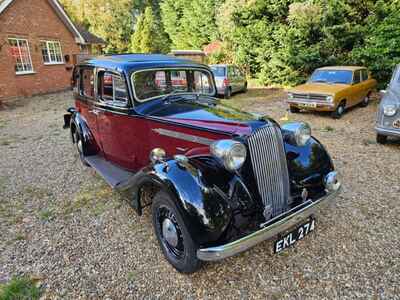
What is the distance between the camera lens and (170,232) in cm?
253

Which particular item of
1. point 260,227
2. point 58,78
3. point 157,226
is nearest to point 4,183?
point 157,226

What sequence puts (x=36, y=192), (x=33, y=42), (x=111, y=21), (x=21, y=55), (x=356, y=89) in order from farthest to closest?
(x=111, y=21) < (x=33, y=42) < (x=21, y=55) < (x=356, y=89) < (x=36, y=192)

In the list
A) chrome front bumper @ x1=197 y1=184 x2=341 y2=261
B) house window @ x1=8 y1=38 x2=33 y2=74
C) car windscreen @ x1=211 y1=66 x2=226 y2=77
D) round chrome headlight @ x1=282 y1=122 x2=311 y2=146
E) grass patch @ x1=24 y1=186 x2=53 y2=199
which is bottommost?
grass patch @ x1=24 y1=186 x2=53 y2=199

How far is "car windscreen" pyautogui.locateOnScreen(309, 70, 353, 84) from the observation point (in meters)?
8.77

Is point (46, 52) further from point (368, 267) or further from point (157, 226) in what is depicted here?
point (368, 267)

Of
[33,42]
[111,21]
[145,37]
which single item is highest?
→ [111,21]

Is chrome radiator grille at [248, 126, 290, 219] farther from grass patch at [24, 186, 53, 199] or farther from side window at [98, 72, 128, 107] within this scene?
grass patch at [24, 186, 53, 199]

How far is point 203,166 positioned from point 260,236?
80 cm

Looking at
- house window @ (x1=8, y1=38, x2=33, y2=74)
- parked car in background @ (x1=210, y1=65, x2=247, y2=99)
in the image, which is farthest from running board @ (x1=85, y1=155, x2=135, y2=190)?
house window @ (x1=8, y1=38, x2=33, y2=74)

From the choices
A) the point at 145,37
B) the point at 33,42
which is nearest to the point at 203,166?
the point at 33,42

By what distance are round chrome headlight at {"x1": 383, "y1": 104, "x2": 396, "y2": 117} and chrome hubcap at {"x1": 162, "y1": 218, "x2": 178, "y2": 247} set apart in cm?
510

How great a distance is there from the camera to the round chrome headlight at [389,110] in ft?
17.2

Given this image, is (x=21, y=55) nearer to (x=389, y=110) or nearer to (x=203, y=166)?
(x=203, y=166)

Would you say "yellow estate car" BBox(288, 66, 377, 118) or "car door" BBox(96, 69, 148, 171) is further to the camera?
"yellow estate car" BBox(288, 66, 377, 118)
